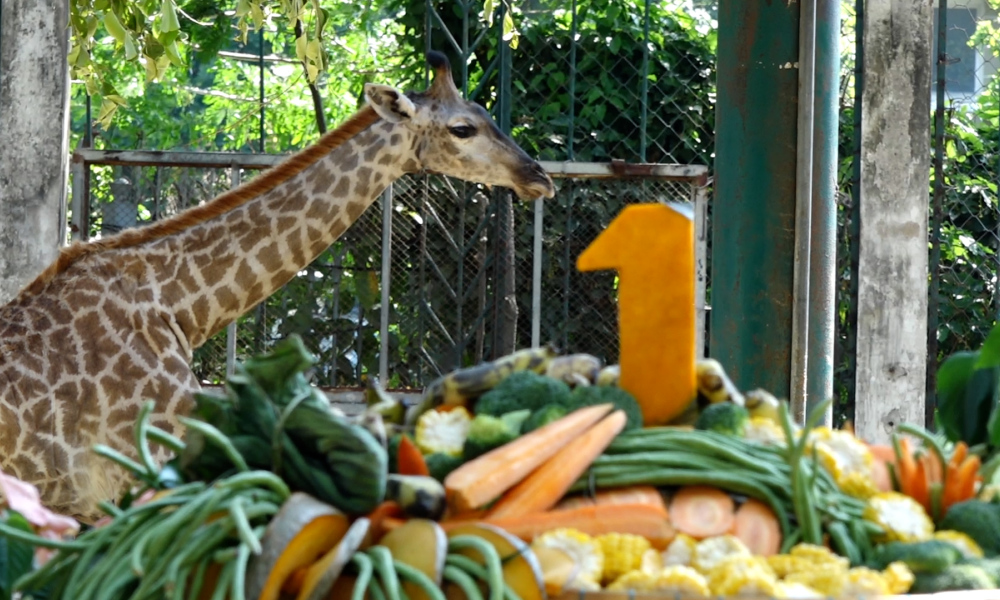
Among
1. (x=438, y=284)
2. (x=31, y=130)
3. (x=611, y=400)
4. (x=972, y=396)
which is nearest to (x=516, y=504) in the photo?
(x=611, y=400)

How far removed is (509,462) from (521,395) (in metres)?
0.11

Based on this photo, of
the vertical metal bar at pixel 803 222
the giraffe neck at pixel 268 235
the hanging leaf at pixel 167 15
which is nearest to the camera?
the vertical metal bar at pixel 803 222

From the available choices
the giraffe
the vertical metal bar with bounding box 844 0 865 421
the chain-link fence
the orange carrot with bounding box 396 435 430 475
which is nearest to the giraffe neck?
the giraffe

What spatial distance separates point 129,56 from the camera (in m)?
5.16

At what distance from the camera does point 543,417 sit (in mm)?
1331

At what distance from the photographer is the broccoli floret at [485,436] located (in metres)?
1.31

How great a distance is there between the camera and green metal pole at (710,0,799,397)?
3391 mm

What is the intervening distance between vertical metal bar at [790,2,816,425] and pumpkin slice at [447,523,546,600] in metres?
2.25

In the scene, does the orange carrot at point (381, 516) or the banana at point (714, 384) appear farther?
the banana at point (714, 384)

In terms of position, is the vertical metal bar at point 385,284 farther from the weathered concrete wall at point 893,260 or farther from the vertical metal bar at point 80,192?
the weathered concrete wall at point 893,260

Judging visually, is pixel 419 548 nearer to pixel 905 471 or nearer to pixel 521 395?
pixel 521 395

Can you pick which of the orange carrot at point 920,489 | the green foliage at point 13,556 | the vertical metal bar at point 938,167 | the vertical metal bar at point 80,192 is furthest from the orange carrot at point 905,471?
the vertical metal bar at point 80,192

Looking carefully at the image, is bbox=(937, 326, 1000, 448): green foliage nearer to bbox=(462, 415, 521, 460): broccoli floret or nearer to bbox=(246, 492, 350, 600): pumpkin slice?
bbox=(462, 415, 521, 460): broccoli floret

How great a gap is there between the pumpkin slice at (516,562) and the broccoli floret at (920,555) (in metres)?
0.31
